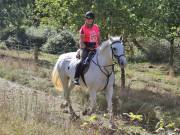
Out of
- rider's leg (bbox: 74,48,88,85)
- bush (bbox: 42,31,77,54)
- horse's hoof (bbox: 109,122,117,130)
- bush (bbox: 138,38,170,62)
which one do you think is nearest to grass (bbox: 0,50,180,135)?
horse's hoof (bbox: 109,122,117,130)

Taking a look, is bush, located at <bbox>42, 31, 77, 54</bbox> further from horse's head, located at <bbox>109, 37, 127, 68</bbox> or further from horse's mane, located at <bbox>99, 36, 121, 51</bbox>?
horse's head, located at <bbox>109, 37, 127, 68</bbox>

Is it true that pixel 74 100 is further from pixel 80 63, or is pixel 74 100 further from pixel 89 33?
pixel 89 33

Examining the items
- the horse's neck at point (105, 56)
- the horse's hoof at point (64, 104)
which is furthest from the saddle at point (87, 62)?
the horse's hoof at point (64, 104)

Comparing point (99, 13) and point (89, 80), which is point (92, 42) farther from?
point (99, 13)

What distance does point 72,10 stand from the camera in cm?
1552

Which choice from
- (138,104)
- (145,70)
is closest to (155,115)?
(138,104)

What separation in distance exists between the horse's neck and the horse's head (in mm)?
331

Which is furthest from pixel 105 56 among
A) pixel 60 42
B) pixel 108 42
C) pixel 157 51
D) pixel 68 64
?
pixel 157 51

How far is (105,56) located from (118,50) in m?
0.77

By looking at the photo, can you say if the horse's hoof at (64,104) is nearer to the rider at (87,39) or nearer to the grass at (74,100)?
the rider at (87,39)

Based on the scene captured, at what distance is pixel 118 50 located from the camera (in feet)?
34.4

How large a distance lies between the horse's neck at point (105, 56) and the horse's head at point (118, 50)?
0.33 metres

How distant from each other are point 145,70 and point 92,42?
20783 millimetres

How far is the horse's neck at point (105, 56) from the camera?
11086 millimetres
